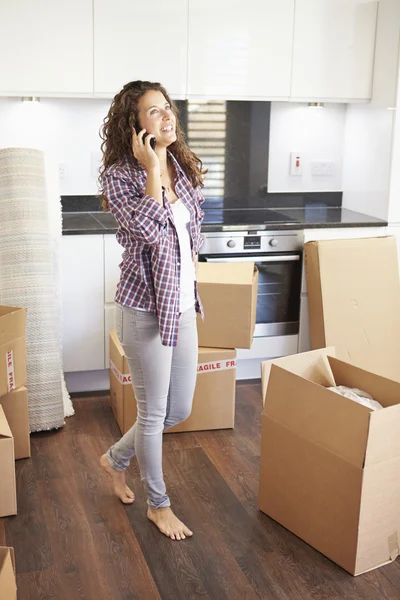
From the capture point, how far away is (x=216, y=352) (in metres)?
3.46

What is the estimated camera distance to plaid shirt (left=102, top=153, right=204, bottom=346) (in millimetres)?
2260

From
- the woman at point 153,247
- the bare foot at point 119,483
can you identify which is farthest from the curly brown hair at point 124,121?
the bare foot at point 119,483

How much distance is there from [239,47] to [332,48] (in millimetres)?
525

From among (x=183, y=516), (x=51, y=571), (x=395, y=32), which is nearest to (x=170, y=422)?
(x=183, y=516)

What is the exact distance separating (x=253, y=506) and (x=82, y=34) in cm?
239

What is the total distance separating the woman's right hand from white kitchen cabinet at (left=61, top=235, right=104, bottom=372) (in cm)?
146

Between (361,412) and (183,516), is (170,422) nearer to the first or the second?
(183,516)

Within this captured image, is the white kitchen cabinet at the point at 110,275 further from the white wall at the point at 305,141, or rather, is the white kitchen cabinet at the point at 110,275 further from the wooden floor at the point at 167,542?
the white wall at the point at 305,141

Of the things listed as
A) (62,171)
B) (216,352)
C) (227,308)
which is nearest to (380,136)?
(227,308)

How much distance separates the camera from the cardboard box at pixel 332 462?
2334 millimetres

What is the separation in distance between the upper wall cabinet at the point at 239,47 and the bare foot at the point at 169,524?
224 cm

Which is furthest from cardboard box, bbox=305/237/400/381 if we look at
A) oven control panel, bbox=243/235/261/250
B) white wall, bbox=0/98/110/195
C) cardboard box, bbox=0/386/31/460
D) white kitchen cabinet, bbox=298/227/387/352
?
cardboard box, bbox=0/386/31/460

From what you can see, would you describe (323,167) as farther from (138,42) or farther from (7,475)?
(7,475)

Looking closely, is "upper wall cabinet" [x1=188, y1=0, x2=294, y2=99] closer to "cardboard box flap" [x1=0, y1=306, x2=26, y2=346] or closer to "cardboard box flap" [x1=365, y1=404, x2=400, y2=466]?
"cardboard box flap" [x1=0, y1=306, x2=26, y2=346]
